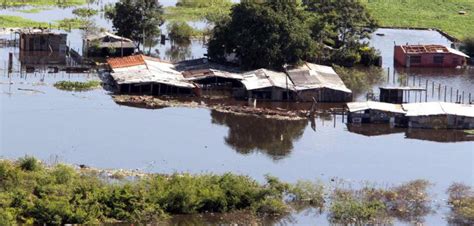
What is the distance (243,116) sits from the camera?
41.2 m

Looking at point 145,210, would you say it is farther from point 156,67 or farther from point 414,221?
point 156,67

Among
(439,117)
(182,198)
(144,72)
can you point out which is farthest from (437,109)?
(182,198)

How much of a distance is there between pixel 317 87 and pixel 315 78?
1042 mm

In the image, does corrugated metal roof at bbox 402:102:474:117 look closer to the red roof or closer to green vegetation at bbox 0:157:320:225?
green vegetation at bbox 0:157:320:225

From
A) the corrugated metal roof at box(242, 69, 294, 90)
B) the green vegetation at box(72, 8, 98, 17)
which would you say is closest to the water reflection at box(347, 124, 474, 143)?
the corrugated metal roof at box(242, 69, 294, 90)

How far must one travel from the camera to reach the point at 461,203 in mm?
30844

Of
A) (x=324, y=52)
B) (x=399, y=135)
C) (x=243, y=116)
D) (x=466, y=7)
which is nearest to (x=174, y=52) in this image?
(x=324, y=52)

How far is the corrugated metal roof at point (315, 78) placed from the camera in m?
43.6

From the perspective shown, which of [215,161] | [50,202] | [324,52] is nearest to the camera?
[50,202]

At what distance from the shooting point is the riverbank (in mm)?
28000

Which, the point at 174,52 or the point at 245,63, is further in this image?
the point at 174,52

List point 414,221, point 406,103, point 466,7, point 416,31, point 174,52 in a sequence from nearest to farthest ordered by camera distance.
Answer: point 414,221 < point 406,103 < point 174,52 < point 416,31 < point 466,7

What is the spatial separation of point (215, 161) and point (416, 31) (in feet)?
102

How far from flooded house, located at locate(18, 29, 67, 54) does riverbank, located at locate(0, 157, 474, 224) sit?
20857mm
